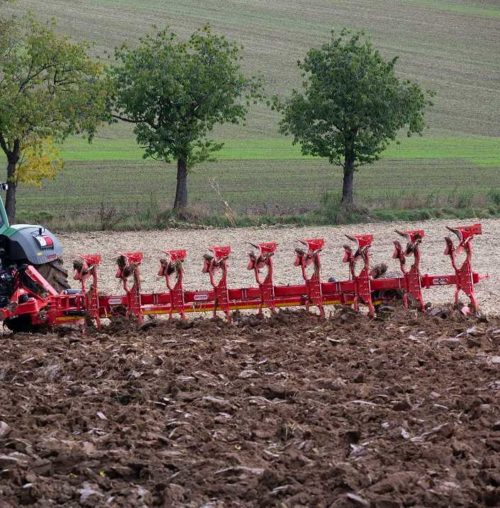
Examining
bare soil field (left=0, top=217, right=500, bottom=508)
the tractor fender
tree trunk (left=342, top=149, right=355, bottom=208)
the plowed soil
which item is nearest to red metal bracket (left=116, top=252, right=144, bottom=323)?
bare soil field (left=0, top=217, right=500, bottom=508)

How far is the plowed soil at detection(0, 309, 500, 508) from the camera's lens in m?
7.23

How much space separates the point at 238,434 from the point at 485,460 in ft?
5.97

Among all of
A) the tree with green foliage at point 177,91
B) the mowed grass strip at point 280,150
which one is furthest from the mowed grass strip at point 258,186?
the tree with green foliage at point 177,91

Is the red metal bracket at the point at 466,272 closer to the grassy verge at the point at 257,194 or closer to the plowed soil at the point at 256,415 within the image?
the plowed soil at the point at 256,415

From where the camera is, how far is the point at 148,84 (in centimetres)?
2569

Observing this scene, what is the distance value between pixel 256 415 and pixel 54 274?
5413mm

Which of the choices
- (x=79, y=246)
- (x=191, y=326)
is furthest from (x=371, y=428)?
(x=79, y=246)

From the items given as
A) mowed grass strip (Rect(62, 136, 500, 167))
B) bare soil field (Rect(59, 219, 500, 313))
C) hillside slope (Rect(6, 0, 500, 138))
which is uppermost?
hillside slope (Rect(6, 0, 500, 138))

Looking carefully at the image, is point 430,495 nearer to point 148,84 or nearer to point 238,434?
point 238,434

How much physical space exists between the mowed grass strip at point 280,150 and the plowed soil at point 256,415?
26853 mm

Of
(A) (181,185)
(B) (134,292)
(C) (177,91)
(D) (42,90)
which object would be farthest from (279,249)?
(B) (134,292)

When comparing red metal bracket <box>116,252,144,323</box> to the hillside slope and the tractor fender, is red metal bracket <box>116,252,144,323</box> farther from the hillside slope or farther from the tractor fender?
the hillside slope

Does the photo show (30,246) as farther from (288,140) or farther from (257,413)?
(288,140)

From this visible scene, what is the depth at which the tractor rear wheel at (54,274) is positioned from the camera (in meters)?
13.7
